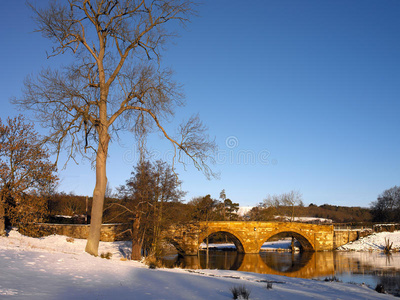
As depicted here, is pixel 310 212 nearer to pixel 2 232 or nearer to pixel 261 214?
pixel 261 214

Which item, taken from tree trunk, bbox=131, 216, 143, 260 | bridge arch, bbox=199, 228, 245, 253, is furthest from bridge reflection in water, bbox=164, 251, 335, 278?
bridge arch, bbox=199, 228, 245, 253

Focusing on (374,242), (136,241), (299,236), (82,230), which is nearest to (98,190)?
(136,241)

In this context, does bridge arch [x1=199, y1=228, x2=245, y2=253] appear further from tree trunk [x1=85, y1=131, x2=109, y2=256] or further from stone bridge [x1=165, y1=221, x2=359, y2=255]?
tree trunk [x1=85, y1=131, x2=109, y2=256]

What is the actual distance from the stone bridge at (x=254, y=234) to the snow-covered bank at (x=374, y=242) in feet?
3.94

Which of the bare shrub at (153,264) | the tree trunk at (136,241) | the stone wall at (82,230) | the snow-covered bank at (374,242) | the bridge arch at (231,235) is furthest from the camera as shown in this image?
the snow-covered bank at (374,242)

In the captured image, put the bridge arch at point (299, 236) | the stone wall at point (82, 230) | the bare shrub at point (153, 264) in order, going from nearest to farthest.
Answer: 1. the bare shrub at point (153, 264)
2. the stone wall at point (82, 230)
3. the bridge arch at point (299, 236)

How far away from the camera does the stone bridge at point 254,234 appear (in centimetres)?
3547

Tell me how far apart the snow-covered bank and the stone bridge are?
3.94ft

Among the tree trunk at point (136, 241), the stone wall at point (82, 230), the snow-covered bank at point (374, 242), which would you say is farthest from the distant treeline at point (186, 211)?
the snow-covered bank at point (374, 242)

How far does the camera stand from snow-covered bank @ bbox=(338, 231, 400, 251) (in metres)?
45.0

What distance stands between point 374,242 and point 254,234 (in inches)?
744

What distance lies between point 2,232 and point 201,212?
2314 centimetres

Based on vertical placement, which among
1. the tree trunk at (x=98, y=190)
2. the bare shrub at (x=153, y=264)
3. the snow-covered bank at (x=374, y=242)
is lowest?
the snow-covered bank at (x=374, y=242)

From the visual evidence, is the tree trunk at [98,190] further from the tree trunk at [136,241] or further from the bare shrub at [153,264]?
the tree trunk at [136,241]
